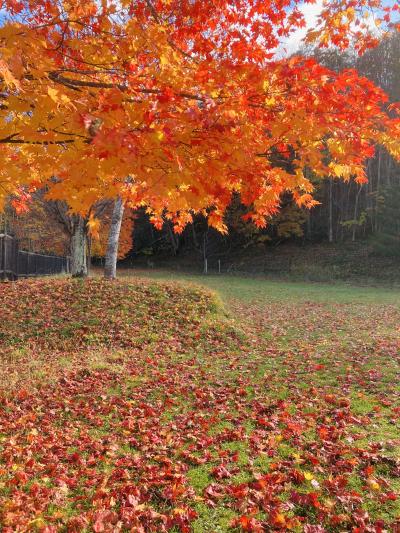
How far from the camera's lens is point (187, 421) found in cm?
517

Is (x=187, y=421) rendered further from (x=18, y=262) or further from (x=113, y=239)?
(x=18, y=262)

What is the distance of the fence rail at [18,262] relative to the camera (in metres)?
15.2

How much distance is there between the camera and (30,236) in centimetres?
3066

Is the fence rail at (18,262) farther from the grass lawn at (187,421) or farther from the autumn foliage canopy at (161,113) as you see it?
the autumn foliage canopy at (161,113)

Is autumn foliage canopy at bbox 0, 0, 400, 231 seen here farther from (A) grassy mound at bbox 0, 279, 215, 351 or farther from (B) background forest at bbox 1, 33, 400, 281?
(B) background forest at bbox 1, 33, 400, 281

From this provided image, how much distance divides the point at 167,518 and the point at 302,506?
994 mm

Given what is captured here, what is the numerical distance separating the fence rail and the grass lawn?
463 centimetres

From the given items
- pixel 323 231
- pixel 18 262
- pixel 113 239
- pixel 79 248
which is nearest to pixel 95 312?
pixel 113 239

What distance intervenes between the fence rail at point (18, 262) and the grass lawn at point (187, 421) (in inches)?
182

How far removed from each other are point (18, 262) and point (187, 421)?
46.2ft

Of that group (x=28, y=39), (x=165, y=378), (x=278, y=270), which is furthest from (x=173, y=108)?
(x=278, y=270)

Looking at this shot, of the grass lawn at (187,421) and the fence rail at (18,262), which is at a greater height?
the fence rail at (18,262)

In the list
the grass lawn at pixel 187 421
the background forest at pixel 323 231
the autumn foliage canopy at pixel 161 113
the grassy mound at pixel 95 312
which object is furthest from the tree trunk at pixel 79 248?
the autumn foliage canopy at pixel 161 113

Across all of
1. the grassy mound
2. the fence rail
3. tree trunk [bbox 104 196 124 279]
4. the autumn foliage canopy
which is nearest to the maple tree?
the autumn foliage canopy
